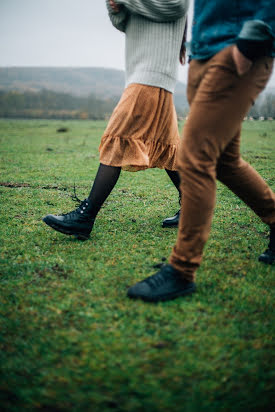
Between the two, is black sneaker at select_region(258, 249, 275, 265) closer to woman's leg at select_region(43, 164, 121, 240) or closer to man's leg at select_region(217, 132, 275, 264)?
man's leg at select_region(217, 132, 275, 264)

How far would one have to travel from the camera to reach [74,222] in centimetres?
256

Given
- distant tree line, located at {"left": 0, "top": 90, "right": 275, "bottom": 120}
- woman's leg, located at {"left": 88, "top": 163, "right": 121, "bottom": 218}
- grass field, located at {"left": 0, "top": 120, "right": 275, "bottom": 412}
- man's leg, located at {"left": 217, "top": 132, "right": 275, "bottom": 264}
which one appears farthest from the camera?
distant tree line, located at {"left": 0, "top": 90, "right": 275, "bottom": 120}

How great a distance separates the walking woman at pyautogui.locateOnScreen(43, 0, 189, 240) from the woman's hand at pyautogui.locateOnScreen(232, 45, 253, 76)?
1.08 m

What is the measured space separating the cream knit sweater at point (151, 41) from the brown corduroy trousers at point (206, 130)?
724mm

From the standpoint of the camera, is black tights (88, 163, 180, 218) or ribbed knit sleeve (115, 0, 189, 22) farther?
black tights (88, 163, 180, 218)

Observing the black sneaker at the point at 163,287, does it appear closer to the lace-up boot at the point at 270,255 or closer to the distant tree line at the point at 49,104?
the lace-up boot at the point at 270,255

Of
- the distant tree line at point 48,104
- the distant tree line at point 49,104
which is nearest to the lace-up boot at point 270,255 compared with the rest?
the distant tree line at point 49,104

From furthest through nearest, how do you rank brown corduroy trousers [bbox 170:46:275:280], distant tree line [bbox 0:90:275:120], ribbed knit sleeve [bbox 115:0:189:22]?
distant tree line [bbox 0:90:275:120], ribbed knit sleeve [bbox 115:0:189:22], brown corduroy trousers [bbox 170:46:275:280]

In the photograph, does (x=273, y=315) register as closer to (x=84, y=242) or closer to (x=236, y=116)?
(x=236, y=116)

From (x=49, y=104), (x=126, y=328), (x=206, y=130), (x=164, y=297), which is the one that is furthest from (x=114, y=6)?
(x=49, y=104)

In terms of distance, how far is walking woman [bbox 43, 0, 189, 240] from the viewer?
2393 millimetres

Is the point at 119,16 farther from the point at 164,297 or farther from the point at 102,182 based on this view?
the point at 164,297

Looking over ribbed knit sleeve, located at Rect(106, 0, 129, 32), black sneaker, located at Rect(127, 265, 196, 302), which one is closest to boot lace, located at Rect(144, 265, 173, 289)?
Answer: black sneaker, located at Rect(127, 265, 196, 302)

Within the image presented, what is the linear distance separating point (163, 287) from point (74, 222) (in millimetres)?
A: 1101
